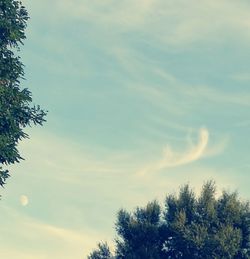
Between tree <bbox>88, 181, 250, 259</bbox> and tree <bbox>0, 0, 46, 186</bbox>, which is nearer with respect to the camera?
tree <bbox>0, 0, 46, 186</bbox>

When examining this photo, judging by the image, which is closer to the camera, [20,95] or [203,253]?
[20,95]

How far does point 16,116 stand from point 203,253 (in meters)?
26.4

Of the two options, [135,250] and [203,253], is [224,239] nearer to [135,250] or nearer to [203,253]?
[203,253]

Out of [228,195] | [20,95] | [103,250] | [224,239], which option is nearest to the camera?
[20,95]

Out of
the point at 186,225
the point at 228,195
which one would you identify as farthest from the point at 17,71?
the point at 228,195

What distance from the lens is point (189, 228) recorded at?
50.6 meters

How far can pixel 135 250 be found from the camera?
52094mm

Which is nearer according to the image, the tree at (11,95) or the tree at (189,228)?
the tree at (11,95)

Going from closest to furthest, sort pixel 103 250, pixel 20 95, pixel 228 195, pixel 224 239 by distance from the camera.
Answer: pixel 20 95 < pixel 224 239 < pixel 228 195 < pixel 103 250

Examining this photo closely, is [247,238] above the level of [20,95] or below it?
above

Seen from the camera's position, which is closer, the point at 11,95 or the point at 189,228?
the point at 11,95

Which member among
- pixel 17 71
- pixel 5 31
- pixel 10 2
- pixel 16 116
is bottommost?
pixel 16 116

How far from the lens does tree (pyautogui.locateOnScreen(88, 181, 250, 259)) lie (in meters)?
49.9

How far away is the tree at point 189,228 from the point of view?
4991cm
